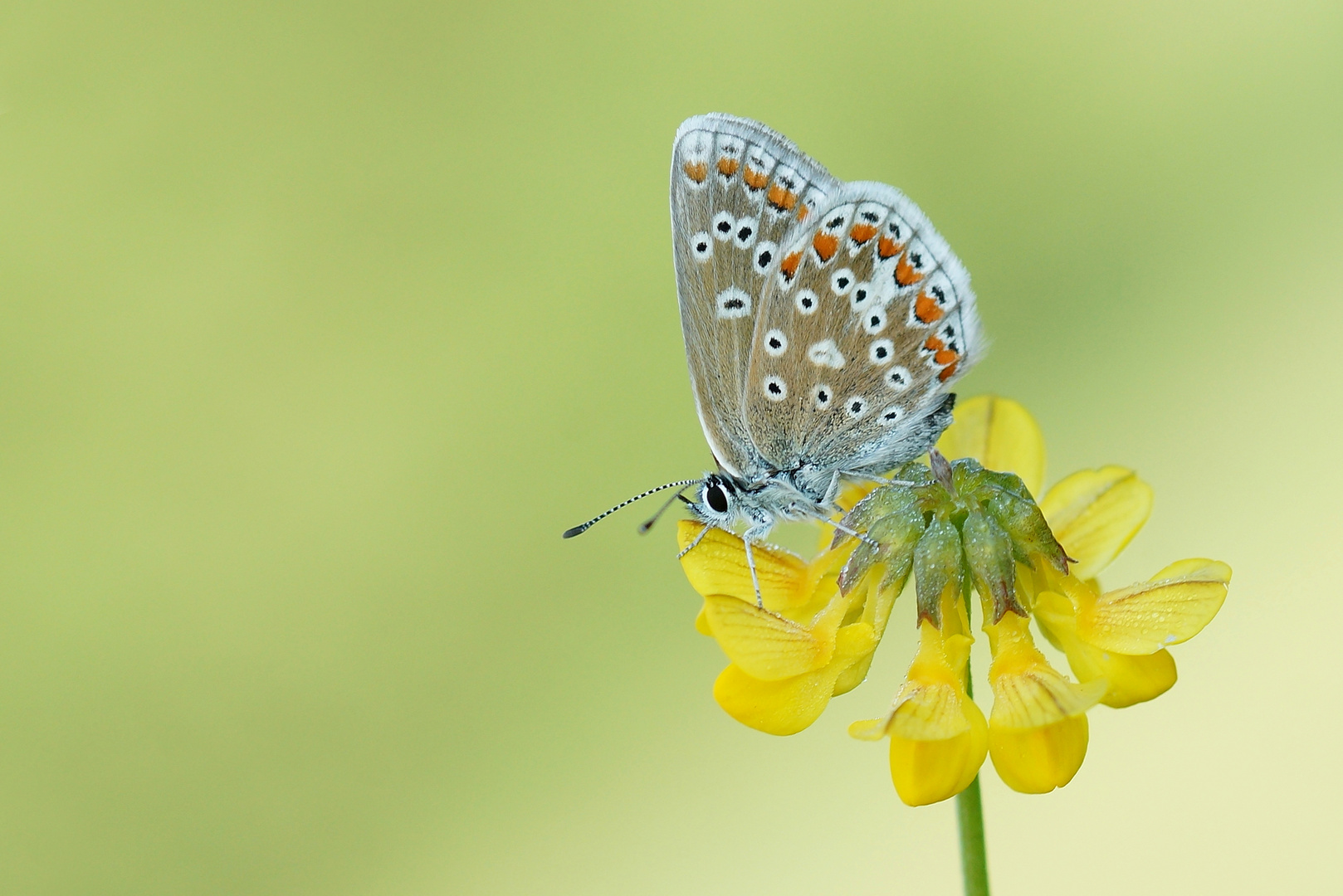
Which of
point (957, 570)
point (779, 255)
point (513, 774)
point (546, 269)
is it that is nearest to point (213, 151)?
point (546, 269)

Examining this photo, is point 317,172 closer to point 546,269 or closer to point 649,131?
point 546,269

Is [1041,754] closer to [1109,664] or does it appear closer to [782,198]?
[1109,664]

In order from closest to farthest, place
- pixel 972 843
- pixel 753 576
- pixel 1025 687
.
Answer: pixel 972 843 < pixel 1025 687 < pixel 753 576

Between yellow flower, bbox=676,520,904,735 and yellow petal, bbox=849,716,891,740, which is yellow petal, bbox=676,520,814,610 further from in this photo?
yellow petal, bbox=849,716,891,740

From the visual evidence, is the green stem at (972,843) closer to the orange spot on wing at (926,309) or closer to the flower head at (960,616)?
the flower head at (960,616)

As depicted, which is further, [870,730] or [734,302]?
[734,302]

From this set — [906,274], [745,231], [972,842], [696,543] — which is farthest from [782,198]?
[972,842]

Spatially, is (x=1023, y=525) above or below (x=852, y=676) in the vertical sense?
above

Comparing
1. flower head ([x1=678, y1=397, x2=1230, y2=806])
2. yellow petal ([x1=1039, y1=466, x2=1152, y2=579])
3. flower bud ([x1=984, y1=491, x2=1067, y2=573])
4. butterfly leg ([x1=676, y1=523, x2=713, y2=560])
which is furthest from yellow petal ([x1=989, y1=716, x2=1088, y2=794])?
butterfly leg ([x1=676, y1=523, x2=713, y2=560])
